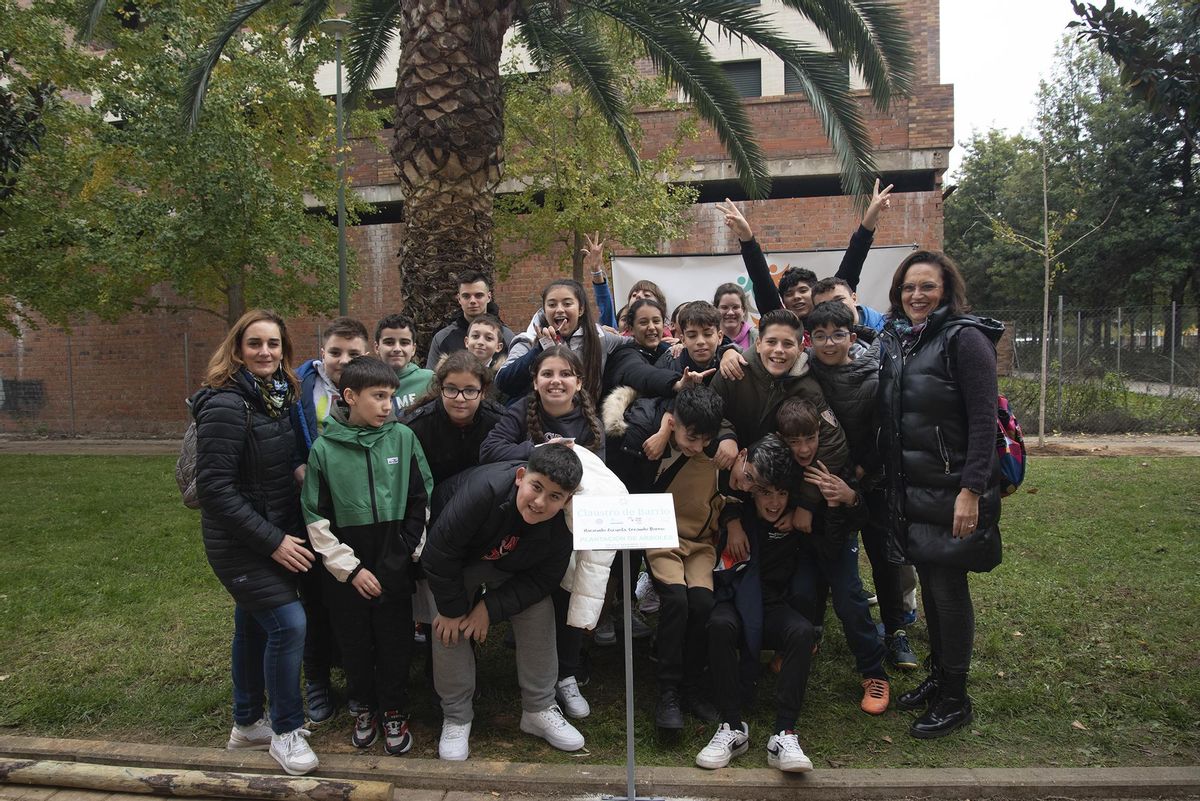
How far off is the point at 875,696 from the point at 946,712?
33cm

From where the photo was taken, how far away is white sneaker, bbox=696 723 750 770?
3205 millimetres

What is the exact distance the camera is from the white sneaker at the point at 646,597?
4270mm

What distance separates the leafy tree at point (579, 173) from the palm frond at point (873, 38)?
3.90 metres

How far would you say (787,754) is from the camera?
10.2 ft

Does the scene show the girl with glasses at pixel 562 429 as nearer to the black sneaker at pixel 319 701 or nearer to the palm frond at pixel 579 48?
the black sneaker at pixel 319 701

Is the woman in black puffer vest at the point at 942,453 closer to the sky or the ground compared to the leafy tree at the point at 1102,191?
closer to the ground

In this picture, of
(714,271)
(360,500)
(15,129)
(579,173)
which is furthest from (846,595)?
(579,173)

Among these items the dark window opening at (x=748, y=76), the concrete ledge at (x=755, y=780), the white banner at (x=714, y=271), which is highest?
the dark window opening at (x=748, y=76)

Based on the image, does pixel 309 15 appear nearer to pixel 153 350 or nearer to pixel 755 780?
pixel 755 780

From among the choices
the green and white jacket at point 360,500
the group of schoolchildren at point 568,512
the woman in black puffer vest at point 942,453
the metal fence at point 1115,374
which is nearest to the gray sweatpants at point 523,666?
the group of schoolchildren at point 568,512

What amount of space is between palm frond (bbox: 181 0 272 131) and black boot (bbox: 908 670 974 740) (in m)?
7.29

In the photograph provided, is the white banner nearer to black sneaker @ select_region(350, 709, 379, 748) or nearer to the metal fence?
the metal fence

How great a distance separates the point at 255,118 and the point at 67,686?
986 cm

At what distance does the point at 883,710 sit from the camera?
144 inches
